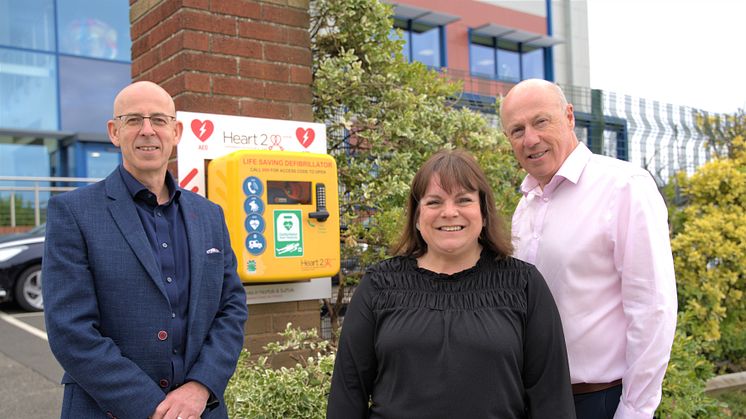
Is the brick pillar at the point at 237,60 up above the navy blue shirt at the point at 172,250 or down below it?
above

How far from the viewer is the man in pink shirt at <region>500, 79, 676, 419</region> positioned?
2152 millimetres

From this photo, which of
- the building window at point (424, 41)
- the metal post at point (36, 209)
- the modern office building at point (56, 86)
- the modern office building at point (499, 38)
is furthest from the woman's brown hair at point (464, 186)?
the building window at point (424, 41)

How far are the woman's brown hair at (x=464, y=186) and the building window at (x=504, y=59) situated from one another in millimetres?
22465

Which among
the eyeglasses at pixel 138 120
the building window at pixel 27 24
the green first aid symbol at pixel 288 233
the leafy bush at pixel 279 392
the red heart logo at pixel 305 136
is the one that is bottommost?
the leafy bush at pixel 279 392

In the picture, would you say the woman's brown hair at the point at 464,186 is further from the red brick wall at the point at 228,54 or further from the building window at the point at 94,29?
the building window at the point at 94,29

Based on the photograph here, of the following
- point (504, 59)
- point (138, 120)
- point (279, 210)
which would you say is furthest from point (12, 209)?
point (504, 59)

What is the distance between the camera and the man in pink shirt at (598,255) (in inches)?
84.7

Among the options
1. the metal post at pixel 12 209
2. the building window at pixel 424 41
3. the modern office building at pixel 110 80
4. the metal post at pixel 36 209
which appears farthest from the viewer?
the building window at pixel 424 41

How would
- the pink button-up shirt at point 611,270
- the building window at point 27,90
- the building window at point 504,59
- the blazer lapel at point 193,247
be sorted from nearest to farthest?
the pink button-up shirt at point 611,270, the blazer lapel at point 193,247, the building window at point 27,90, the building window at point 504,59

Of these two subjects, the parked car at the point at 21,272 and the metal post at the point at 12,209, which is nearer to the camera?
the parked car at the point at 21,272

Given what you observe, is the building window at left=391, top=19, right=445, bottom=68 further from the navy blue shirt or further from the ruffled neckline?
the ruffled neckline

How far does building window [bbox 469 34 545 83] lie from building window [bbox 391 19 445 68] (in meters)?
1.50

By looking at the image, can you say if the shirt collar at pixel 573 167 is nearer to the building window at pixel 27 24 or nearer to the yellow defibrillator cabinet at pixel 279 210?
the yellow defibrillator cabinet at pixel 279 210

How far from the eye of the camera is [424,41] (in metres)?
23.1
